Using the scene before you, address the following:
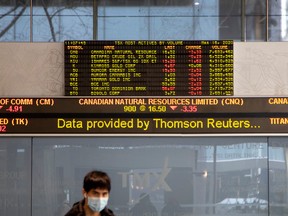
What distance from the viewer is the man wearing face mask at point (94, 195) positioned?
17.0 ft

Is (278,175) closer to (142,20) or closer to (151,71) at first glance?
(151,71)

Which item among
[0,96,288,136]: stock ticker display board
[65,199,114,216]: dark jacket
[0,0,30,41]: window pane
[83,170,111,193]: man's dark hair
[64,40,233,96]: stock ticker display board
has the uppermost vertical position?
[0,0,30,41]: window pane

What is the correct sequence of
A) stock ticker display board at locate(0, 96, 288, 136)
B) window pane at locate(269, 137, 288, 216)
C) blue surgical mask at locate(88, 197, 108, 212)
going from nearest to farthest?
blue surgical mask at locate(88, 197, 108, 212) < stock ticker display board at locate(0, 96, 288, 136) < window pane at locate(269, 137, 288, 216)

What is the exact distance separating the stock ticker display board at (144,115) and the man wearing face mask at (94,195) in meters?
4.75

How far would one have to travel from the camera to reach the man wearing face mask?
17.0ft

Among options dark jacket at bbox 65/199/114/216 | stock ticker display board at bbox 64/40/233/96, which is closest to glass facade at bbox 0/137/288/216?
stock ticker display board at bbox 64/40/233/96

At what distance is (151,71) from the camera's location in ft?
32.9

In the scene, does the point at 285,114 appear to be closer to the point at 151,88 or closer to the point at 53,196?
the point at 151,88

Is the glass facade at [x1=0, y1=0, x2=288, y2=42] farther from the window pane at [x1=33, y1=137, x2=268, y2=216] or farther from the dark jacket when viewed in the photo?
the dark jacket

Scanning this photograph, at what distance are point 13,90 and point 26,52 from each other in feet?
1.75

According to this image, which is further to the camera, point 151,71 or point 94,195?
point 151,71

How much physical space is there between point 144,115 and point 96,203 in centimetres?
491

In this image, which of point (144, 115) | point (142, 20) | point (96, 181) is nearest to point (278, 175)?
point (144, 115)

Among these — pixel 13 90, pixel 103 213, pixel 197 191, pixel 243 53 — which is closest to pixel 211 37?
pixel 243 53
